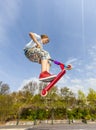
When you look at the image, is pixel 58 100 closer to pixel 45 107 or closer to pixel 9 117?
pixel 45 107

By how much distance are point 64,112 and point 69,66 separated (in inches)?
836

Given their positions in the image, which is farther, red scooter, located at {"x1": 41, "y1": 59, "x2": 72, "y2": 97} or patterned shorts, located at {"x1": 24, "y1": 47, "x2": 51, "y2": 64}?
red scooter, located at {"x1": 41, "y1": 59, "x2": 72, "y2": 97}

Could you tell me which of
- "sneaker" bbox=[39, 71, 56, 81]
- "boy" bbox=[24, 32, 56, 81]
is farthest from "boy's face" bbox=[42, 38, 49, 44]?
"sneaker" bbox=[39, 71, 56, 81]

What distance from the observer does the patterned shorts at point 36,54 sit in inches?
239

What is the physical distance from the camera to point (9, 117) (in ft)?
78.7

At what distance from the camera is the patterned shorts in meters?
6.06


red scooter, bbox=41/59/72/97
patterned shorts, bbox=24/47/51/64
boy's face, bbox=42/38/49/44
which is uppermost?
boy's face, bbox=42/38/49/44

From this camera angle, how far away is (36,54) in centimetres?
612

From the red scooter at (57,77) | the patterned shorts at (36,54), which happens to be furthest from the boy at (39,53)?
the red scooter at (57,77)

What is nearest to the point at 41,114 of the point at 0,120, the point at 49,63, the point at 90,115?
the point at 0,120

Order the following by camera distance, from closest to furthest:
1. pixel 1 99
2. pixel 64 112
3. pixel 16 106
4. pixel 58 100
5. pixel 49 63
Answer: pixel 49 63
pixel 1 99
pixel 16 106
pixel 64 112
pixel 58 100

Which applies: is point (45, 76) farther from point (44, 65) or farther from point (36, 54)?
point (36, 54)

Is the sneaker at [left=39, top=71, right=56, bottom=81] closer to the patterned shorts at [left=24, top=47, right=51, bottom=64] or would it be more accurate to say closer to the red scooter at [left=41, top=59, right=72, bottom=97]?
the red scooter at [left=41, top=59, right=72, bottom=97]

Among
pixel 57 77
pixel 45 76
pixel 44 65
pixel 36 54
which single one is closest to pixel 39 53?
pixel 36 54
